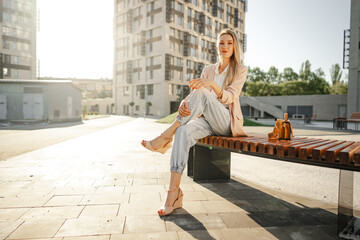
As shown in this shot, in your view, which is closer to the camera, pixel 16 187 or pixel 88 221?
pixel 88 221

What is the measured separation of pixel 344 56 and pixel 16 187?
2850cm

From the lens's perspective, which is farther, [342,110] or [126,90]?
[126,90]

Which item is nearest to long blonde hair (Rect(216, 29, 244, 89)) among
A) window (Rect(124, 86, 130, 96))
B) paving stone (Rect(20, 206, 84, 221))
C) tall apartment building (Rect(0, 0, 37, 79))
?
paving stone (Rect(20, 206, 84, 221))

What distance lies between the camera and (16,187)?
10.9ft

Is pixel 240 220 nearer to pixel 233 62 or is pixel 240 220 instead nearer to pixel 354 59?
pixel 233 62

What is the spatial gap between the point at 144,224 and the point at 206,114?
1281 millimetres

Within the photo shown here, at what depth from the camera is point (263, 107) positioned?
38000mm

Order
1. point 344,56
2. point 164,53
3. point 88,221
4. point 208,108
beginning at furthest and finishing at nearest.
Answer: point 164,53 → point 344,56 → point 208,108 → point 88,221

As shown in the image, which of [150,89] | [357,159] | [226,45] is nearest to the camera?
[357,159]

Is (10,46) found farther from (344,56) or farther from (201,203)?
(201,203)

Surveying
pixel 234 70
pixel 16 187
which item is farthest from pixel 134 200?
pixel 234 70

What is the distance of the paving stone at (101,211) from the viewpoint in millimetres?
2457

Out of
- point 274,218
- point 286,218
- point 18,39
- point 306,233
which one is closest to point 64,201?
point 274,218

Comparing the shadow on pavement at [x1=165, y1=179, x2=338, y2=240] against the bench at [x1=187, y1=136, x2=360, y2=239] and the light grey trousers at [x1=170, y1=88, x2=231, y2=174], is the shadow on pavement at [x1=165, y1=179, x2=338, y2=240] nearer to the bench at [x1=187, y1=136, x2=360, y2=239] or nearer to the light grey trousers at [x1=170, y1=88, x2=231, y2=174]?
the bench at [x1=187, y1=136, x2=360, y2=239]
